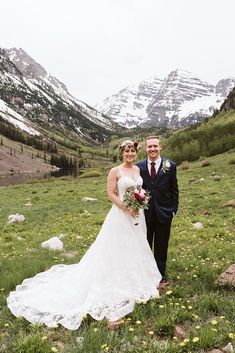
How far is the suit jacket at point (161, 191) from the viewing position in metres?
11.3

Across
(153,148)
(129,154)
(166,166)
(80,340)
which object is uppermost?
(153,148)

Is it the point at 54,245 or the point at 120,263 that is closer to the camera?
the point at 120,263

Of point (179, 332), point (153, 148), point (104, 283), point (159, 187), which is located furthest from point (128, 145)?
point (179, 332)

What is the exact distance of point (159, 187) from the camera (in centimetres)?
1131

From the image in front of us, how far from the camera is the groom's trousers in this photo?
11.5 meters

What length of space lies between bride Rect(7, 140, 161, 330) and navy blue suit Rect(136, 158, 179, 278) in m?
0.26

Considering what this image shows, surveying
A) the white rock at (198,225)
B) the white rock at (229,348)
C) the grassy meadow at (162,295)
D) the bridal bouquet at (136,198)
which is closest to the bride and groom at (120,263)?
the bridal bouquet at (136,198)

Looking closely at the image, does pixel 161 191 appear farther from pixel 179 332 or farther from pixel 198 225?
pixel 198 225

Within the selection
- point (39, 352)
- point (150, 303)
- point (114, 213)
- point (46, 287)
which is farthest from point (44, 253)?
point (39, 352)

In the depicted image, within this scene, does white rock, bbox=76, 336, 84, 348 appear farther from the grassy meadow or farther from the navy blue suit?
the navy blue suit

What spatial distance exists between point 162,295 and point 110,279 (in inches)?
54.9

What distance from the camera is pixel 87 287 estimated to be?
1051cm

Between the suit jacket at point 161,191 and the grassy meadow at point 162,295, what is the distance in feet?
6.53

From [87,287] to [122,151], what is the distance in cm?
368
